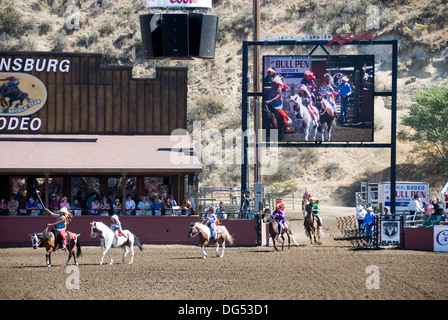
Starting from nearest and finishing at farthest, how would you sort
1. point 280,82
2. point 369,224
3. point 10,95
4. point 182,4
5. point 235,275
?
point 235,275, point 182,4, point 369,224, point 280,82, point 10,95

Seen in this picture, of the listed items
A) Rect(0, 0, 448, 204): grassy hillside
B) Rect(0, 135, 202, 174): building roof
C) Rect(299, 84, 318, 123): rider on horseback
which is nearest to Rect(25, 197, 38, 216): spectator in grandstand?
Rect(0, 135, 202, 174): building roof

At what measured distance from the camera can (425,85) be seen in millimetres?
58625

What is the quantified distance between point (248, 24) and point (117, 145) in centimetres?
3548

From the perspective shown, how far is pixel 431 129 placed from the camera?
50438 mm

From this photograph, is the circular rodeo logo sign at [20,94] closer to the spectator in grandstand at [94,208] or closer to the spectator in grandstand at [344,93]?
the spectator in grandstand at [94,208]

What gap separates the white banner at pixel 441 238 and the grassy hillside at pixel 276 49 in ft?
71.0

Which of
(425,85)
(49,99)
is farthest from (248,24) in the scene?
(49,99)

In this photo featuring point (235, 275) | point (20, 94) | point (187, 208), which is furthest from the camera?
point (20, 94)

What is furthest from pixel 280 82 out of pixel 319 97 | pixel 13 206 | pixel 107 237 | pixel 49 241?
pixel 49 241

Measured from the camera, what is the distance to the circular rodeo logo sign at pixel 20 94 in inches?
1309

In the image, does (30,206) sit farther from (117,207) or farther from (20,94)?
(20,94)

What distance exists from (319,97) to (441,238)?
724 cm

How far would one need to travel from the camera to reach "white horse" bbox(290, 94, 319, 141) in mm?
31484

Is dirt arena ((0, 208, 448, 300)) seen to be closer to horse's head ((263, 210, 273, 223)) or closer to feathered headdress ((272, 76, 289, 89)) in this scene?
horse's head ((263, 210, 273, 223))
